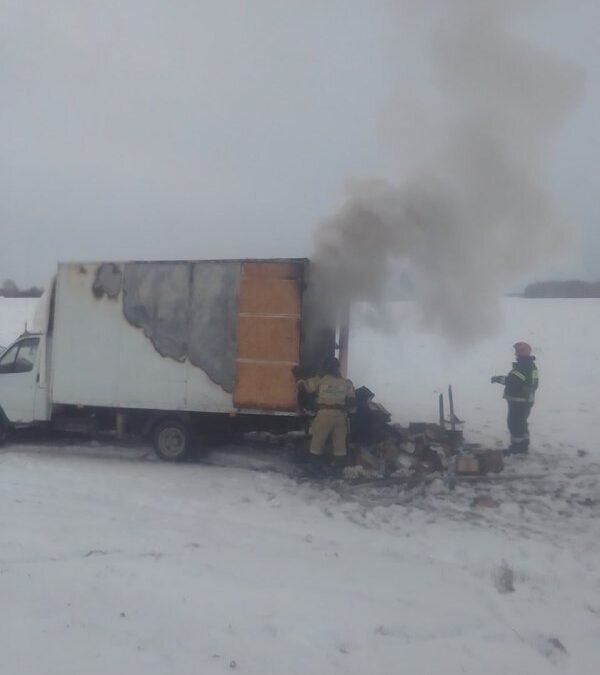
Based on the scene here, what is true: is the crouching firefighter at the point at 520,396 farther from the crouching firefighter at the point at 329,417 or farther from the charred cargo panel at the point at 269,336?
the charred cargo panel at the point at 269,336

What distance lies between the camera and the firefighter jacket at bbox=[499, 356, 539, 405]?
1048cm

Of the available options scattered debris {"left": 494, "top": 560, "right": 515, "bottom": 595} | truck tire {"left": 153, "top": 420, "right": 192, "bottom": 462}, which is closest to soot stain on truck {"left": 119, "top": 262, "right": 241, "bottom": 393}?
truck tire {"left": 153, "top": 420, "right": 192, "bottom": 462}

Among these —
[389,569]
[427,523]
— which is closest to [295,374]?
[427,523]

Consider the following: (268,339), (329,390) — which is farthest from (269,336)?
(329,390)

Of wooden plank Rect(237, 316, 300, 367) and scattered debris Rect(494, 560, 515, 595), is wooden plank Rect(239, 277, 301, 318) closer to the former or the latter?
wooden plank Rect(237, 316, 300, 367)

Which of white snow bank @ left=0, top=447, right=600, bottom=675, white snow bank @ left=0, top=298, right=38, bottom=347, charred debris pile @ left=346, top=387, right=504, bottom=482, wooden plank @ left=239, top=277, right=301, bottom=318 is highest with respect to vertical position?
white snow bank @ left=0, top=298, right=38, bottom=347

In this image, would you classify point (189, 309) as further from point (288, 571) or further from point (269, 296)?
point (288, 571)

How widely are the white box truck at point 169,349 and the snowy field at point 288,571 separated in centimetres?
74

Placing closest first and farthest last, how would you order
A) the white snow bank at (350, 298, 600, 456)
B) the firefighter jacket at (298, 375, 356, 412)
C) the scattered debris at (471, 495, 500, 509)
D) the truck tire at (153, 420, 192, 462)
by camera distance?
1. the scattered debris at (471, 495, 500, 509)
2. the firefighter jacket at (298, 375, 356, 412)
3. the truck tire at (153, 420, 192, 462)
4. the white snow bank at (350, 298, 600, 456)

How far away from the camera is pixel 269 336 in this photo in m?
9.55

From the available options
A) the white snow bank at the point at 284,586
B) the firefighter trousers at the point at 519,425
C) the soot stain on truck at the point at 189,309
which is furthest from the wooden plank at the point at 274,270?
the firefighter trousers at the point at 519,425

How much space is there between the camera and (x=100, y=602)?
4922 millimetres

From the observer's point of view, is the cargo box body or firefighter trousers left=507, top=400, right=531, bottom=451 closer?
the cargo box body

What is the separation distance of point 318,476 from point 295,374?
139 centimetres
